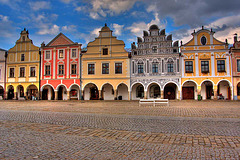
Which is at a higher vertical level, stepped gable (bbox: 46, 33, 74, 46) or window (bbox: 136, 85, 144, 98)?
stepped gable (bbox: 46, 33, 74, 46)

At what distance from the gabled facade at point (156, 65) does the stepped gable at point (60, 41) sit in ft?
39.0

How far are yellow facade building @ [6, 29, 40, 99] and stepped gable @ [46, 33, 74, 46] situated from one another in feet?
10.9

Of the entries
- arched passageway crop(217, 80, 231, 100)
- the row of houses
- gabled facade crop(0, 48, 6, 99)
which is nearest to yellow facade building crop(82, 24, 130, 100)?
the row of houses

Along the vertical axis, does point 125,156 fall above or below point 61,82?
below

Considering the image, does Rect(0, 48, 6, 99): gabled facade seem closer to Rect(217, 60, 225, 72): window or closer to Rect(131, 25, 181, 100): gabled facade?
Rect(131, 25, 181, 100): gabled facade

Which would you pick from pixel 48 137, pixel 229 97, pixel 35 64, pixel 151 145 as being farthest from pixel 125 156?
pixel 35 64

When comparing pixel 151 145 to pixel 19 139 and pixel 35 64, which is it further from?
pixel 35 64

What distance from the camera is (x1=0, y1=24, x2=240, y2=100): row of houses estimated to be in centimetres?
2864

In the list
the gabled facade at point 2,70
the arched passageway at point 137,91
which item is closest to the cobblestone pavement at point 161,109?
the arched passageway at point 137,91

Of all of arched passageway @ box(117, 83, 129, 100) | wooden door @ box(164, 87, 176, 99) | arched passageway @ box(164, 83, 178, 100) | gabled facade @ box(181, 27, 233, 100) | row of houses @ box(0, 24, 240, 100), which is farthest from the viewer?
arched passageway @ box(117, 83, 129, 100)

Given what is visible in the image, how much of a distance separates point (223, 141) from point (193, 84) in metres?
25.5

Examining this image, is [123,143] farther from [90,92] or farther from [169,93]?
[90,92]

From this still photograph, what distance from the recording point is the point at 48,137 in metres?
6.58

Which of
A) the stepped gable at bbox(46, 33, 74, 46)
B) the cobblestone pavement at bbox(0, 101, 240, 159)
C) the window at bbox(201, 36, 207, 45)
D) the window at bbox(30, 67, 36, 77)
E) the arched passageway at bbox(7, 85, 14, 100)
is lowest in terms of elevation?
the cobblestone pavement at bbox(0, 101, 240, 159)
